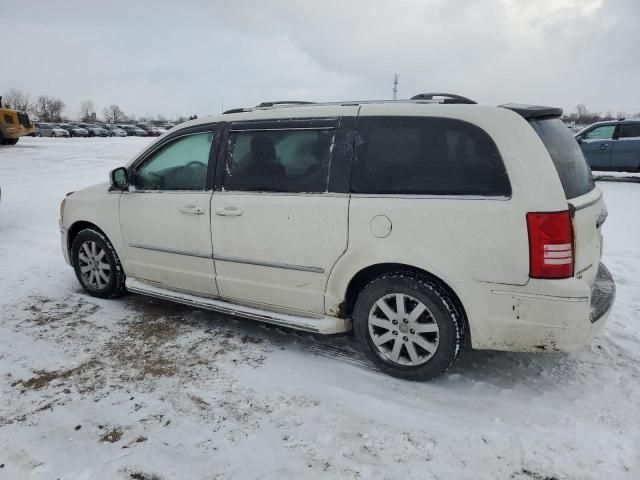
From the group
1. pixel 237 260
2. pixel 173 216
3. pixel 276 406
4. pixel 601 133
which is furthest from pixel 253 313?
pixel 601 133

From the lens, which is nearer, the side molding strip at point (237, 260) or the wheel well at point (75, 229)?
the side molding strip at point (237, 260)

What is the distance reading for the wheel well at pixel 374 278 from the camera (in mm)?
3078

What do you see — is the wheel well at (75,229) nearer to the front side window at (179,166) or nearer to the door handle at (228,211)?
the front side window at (179,166)

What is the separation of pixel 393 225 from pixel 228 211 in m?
1.32

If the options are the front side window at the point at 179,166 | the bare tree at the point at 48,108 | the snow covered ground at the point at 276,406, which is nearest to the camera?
the snow covered ground at the point at 276,406

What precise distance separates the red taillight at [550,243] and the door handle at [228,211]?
2018mm

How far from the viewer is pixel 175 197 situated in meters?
4.04

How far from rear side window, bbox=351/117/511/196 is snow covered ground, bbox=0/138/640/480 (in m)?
1.29

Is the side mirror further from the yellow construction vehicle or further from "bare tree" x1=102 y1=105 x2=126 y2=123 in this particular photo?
"bare tree" x1=102 y1=105 x2=126 y2=123

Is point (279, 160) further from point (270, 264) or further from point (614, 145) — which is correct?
point (614, 145)

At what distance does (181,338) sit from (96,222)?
153cm

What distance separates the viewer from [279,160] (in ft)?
11.8

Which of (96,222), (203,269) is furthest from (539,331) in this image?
(96,222)

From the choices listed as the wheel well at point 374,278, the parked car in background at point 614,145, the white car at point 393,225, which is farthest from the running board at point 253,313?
the parked car in background at point 614,145
